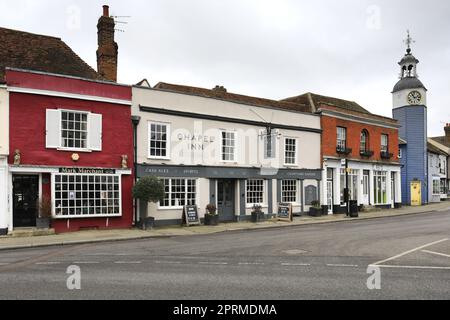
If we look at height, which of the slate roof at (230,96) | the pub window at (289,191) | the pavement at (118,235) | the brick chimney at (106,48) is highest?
the brick chimney at (106,48)

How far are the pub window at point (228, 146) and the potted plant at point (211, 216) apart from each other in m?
3.12

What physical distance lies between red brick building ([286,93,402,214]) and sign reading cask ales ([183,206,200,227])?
10.7m

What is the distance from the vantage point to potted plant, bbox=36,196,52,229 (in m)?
16.3

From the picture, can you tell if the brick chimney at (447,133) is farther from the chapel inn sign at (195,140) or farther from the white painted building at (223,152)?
the chapel inn sign at (195,140)

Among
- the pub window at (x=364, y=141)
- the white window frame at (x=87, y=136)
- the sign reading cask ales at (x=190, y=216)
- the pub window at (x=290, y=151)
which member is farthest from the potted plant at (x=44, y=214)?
the pub window at (x=364, y=141)

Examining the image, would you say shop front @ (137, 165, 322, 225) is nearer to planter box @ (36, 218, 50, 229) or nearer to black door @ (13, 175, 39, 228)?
planter box @ (36, 218, 50, 229)

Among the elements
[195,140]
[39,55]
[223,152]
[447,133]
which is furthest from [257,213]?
[447,133]

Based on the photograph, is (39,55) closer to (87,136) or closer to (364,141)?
(87,136)

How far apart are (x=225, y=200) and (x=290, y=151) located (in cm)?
583

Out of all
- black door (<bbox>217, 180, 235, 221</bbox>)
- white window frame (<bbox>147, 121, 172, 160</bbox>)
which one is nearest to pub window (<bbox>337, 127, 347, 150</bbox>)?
black door (<bbox>217, 180, 235, 221</bbox>)

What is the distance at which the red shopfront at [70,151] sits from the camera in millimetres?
16500

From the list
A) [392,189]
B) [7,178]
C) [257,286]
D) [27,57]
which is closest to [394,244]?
[257,286]
